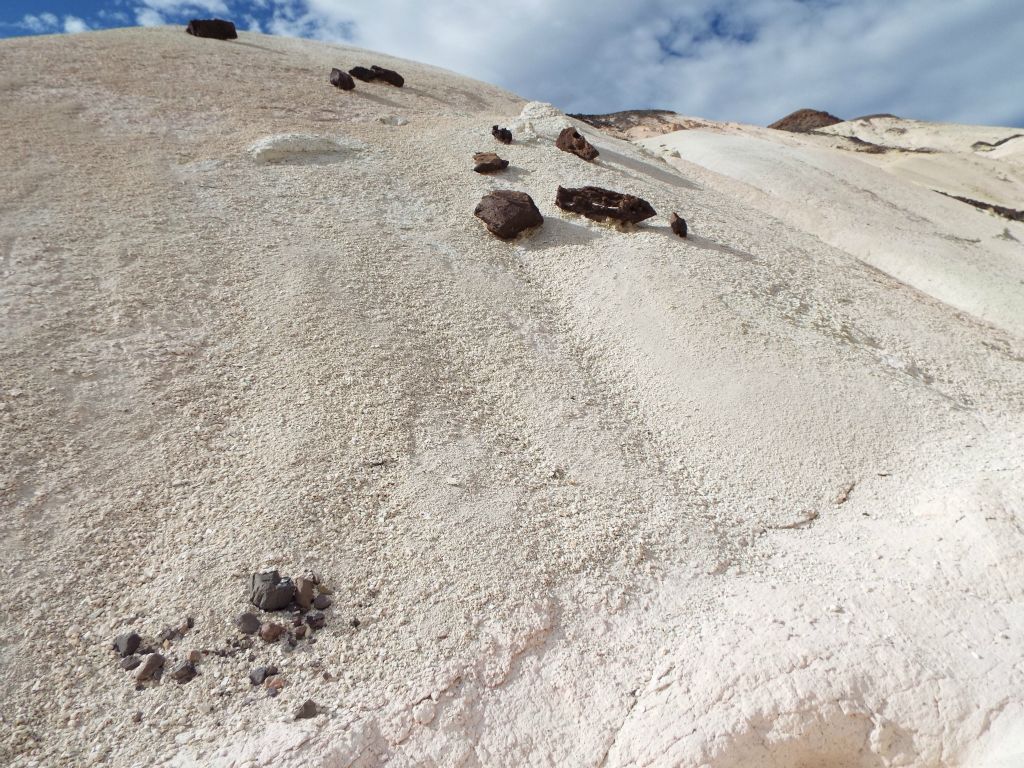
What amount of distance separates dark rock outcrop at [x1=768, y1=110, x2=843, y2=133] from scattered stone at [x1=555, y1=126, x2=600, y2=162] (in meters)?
25.2

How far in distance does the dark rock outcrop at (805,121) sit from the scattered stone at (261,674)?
1372 inches

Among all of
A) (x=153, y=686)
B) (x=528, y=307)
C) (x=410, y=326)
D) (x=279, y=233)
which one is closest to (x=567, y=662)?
(x=153, y=686)

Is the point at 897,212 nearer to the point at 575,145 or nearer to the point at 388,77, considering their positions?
the point at 575,145

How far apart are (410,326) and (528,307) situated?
4.63ft

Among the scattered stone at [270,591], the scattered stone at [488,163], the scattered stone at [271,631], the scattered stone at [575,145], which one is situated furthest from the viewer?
the scattered stone at [575,145]

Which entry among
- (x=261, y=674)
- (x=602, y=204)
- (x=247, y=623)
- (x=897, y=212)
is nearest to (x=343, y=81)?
(x=602, y=204)

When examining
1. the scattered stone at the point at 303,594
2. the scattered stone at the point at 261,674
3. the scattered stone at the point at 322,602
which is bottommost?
the scattered stone at the point at 261,674

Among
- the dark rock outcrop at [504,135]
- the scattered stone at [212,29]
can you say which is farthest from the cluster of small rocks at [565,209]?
the scattered stone at [212,29]

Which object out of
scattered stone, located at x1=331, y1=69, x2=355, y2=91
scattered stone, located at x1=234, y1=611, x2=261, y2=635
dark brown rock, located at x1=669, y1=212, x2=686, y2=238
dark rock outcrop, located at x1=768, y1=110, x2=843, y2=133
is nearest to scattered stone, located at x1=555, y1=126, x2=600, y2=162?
dark brown rock, located at x1=669, y1=212, x2=686, y2=238

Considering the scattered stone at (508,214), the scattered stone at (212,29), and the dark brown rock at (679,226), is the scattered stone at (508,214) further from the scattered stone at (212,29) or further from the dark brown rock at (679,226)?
the scattered stone at (212,29)

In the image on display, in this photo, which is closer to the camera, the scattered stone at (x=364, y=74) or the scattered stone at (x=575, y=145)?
the scattered stone at (x=575, y=145)

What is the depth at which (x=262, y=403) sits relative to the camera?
4.90 m

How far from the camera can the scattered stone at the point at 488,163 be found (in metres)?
9.63

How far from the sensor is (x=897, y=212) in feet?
41.6
